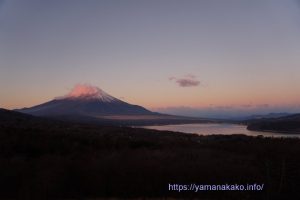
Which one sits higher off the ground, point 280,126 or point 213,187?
point 280,126

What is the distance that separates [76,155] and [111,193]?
339 centimetres

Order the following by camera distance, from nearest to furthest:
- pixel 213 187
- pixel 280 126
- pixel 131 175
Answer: pixel 213 187 < pixel 131 175 < pixel 280 126

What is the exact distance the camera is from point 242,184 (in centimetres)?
968

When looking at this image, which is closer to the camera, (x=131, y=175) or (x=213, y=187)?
(x=213, y=187)

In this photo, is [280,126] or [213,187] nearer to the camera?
[213,187]

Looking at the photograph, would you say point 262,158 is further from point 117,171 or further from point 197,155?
point 117,171

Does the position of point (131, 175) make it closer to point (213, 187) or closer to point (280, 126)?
point (213, 187)

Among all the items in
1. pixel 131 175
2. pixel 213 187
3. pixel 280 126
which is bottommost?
pixel 213 187

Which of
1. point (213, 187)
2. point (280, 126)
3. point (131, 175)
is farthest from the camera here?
point (280, 126)

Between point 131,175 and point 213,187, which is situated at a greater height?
point 131,175

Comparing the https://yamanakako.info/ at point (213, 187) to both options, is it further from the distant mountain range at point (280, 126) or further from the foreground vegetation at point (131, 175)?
the distant mountain range at point (280, 126)

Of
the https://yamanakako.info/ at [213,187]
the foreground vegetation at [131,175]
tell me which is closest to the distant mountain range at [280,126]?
the foreground vegetation at [131,175]

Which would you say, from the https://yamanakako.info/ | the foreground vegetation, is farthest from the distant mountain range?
the https://yamanakako.info/

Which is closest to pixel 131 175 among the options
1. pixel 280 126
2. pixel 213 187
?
pixel 213 187
